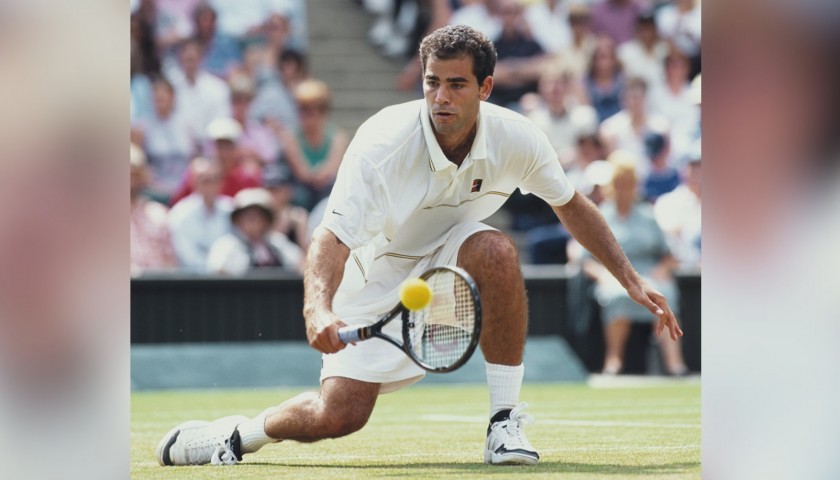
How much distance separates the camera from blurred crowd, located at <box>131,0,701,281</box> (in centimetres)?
1183

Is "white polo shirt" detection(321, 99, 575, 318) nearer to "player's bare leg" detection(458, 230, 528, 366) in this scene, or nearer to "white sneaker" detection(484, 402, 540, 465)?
"player's bare leg" detection(458, 230, 528, 366)

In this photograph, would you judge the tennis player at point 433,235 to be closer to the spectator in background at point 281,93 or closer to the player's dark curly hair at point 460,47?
the player's dark curly hair at point 460,47

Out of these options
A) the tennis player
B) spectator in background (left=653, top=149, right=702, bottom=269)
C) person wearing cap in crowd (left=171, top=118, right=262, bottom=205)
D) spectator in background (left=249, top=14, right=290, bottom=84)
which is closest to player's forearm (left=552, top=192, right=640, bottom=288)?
the tennis player

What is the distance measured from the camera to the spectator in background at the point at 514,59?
46.5 ft

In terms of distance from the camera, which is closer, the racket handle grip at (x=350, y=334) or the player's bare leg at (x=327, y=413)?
the racket handle grip at (x=350, y=334)

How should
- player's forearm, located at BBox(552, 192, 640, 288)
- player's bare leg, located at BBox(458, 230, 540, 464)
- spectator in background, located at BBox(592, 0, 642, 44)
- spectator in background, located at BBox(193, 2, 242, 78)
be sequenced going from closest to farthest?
player's bare leg, located at BBox(458, 230, 540, 464) < player's forearm, located at BBox(552, 192, 640, 288) < spectator in background, located at BBox(193, 2, 242, 78) < spectator in background, located at BBox(592, 0, 642, 44)

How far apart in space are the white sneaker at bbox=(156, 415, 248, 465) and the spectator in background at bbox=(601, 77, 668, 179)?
802cm

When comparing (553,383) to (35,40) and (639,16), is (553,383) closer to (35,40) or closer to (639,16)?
(639,16)

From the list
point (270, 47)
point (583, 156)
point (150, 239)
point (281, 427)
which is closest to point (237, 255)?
point (150, 239)

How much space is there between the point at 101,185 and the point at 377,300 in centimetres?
265

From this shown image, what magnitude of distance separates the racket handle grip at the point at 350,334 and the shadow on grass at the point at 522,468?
0.79 metres

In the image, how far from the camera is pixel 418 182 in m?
5.64

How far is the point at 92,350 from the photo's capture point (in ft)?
11.3

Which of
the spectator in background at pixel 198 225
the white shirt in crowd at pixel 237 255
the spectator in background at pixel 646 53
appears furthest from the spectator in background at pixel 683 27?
the spectator in background at pixel 198 225
